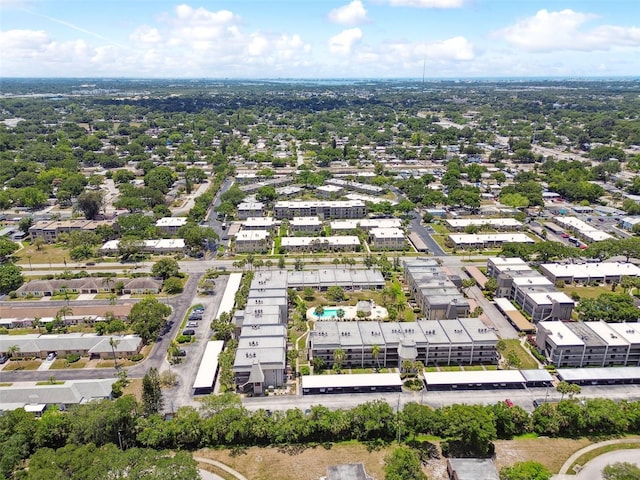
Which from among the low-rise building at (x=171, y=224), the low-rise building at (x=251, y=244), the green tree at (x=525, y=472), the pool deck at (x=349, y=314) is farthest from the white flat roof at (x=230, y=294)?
the green tree at (x=525, y=472)

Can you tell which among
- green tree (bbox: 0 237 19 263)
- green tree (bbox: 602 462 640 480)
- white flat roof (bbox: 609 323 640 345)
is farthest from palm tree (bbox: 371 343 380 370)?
green tree (bbox: 0 237 19 263)

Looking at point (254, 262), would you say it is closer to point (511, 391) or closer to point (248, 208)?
point (248, 208)

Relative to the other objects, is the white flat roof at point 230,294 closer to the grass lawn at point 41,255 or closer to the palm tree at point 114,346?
the palm tree at point 114,346

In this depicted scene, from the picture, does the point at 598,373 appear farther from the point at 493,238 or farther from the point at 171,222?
the point at 171,222

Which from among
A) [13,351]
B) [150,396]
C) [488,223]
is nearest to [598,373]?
[150,396]

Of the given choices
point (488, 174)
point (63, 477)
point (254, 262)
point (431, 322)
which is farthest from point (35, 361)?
point (488, 174)

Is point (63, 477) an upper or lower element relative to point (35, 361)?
upper

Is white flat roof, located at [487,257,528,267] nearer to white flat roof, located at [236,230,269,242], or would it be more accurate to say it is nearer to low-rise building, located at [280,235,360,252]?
low-rise building, located at [280,235,360,252]
